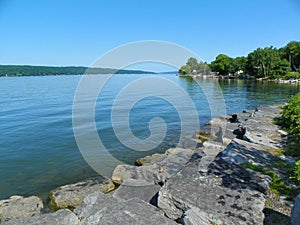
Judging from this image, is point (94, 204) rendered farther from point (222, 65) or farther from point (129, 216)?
point (222, 65)

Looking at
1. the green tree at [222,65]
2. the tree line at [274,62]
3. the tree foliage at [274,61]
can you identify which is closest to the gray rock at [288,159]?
the tree line at [274,62]

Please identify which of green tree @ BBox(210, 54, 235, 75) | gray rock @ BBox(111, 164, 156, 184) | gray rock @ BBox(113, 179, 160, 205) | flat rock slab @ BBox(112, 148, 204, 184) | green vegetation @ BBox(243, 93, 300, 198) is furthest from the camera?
green tree @ BBox(210, 54, 235, 75)

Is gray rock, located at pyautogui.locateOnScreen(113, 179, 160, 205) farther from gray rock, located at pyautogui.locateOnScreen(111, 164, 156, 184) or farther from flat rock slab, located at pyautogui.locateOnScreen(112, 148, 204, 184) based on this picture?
gray rock, located at pyautogui.locateOnScreen(111, 164, 156, 184)

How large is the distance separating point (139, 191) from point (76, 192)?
2045mm

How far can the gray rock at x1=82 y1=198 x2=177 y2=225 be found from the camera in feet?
10.9

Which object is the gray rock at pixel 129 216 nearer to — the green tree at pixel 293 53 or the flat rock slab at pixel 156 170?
the flat rock slab at pixel 156 170

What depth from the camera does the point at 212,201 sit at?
3633 mm

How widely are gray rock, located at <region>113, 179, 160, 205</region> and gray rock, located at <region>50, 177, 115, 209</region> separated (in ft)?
3.60

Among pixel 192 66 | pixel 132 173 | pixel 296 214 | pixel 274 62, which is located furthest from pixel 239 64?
pixel 296 214

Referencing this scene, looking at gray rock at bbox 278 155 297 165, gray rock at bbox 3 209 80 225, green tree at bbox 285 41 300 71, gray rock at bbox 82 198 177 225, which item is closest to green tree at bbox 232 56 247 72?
green tree at bbox 285 41 300 71

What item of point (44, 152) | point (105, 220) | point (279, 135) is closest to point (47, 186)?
point (44, 152)

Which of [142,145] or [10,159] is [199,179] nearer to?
[142,145]

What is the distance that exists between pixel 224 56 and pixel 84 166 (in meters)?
109

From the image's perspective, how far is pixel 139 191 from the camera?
5340 millimetres
